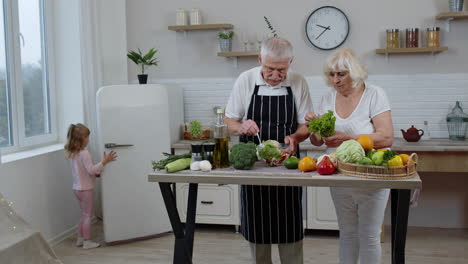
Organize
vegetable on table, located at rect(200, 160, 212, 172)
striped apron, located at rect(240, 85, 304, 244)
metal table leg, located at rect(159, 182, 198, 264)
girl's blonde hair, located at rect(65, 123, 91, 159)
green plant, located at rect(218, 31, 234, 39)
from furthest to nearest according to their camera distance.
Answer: green plant, located at rect(218, 31, 234, 39) → girl's blonde hair, located at rect(65, 123, 91, 159) → striped apron, located at rect(240, 85, 304, 244) → metal table leg, located at rect(159, 182, 198, 264) → vegetable on table, located at rect(200, 160, 212, 172)

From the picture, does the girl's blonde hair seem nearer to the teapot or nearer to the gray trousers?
the gray trousers

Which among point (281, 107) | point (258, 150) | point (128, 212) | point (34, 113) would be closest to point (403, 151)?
point (281, 107)

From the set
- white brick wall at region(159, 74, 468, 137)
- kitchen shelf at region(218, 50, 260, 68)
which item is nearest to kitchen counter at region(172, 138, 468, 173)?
white brick wall at region(159, 74, 468, 137)

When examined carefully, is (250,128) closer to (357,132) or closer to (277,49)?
(277,49)

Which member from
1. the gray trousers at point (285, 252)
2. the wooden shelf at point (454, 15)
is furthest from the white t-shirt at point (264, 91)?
the wooden shelf at point (454, 15)

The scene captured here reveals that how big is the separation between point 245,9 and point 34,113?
2308mm

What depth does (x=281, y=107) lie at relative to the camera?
3.08 metres

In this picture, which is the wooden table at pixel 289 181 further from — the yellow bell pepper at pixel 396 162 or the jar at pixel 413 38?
the jar at pixel 413 38

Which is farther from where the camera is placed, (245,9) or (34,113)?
(245,9)

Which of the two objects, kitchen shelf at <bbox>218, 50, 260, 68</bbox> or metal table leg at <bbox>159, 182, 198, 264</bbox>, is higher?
kitchen shelf at <bbox>218, 50, 260, 68</bbox>

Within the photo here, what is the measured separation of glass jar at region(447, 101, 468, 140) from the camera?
4809 mm

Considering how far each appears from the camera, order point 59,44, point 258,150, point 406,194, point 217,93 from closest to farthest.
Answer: point 406,194, point 258,150, point 59,44, point 217,93

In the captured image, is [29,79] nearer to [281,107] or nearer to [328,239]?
[281,107]

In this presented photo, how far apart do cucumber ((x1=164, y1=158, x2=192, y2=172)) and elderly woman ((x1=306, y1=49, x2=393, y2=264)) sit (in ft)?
2.31
